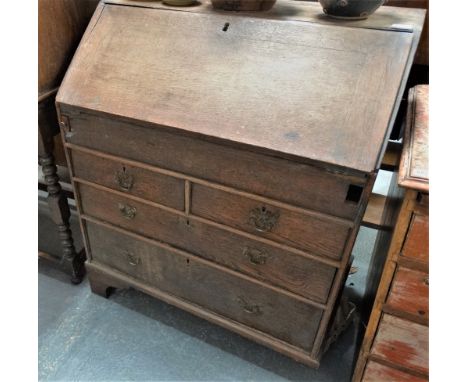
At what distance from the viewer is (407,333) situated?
1.10m

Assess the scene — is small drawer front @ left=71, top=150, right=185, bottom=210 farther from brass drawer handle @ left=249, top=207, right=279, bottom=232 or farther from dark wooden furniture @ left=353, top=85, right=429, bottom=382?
dark wooden furniture @ left=353, top=85, right=429, bottom=382

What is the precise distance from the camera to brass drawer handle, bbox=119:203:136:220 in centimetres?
136

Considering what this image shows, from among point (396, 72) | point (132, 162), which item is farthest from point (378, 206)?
point (132, 162)

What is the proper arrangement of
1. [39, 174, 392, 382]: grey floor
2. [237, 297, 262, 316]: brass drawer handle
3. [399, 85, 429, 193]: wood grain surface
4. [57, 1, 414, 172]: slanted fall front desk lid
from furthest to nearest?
[39, 174, 392, 382]: grey floor
[237, 297, 262, 316]: brass drawer handle
[57, 1, 414, 172]: slanted fall front desk lid
[399, 85, 429, 193]: wood grain surface

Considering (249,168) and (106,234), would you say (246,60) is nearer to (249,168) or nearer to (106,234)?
(249,168)

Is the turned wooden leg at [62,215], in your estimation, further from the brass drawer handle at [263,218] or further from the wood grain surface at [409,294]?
the wood grain surface at [409,294]

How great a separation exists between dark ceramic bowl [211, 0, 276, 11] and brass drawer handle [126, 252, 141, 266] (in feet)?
3.21

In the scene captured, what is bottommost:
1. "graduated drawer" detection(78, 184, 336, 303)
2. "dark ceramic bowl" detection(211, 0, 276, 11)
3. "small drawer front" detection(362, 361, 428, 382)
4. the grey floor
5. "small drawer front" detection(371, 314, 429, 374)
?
the grey floor

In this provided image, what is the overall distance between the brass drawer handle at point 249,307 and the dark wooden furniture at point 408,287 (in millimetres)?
370

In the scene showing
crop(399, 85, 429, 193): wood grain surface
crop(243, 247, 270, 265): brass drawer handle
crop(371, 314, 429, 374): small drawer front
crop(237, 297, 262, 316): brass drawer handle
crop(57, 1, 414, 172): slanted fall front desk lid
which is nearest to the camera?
crop(399, 85, 429, 193): wood grain surface

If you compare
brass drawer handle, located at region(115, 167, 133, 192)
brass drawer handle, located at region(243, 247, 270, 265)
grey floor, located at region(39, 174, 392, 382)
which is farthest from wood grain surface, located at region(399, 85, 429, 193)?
grey floor, located at region(39, 174, 392, 382)

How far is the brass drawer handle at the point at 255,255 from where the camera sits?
119cm

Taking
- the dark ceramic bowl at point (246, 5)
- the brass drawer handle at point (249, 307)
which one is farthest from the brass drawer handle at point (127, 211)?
the dark ceramic bowl at point (246, 5)

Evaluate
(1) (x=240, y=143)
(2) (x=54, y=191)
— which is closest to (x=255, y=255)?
(1) (x=240, y=143)
